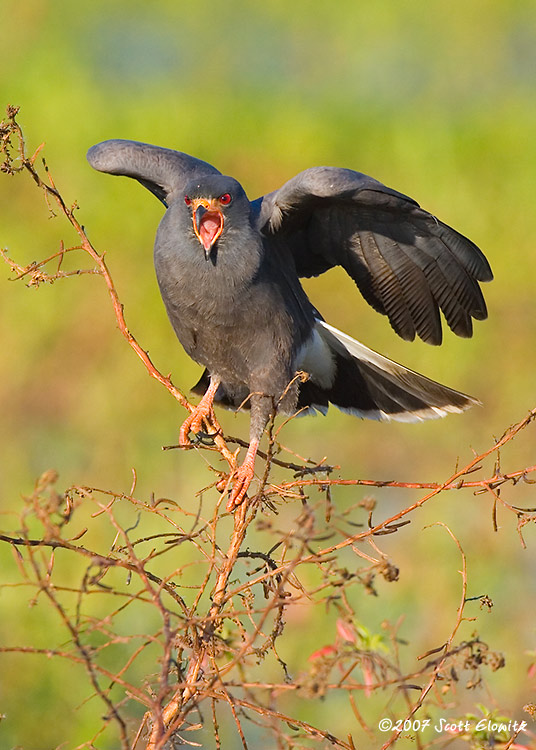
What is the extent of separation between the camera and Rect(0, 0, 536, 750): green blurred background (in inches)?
242

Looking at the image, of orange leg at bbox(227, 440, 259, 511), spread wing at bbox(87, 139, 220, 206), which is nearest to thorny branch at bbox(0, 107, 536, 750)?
orange leg at bbox(227, 440, 259, 511)

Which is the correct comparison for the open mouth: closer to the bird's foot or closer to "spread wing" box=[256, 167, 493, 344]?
"spread wing" box=[256, 167, 493, 344]

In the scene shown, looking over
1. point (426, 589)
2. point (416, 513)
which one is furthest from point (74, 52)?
point (426, 589)

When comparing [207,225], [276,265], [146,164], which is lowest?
[207,225]

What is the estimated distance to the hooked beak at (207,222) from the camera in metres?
4.48

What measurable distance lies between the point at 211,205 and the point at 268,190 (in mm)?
4998

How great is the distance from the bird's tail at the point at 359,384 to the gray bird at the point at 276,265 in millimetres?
23

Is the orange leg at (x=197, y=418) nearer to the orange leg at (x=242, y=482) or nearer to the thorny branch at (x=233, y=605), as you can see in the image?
the thorny branch at (x=233, y=605)

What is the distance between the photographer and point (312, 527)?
7.97 feet

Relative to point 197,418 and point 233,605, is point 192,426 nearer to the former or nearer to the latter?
point 197,418

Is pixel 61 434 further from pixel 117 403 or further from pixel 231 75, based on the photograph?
pixel 231 75

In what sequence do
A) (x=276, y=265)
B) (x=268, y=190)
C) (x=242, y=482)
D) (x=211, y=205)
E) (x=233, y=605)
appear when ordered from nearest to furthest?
(x=233, y=605), (x=242, y=482), (x=211, y=205), (x=276, y=265), (x=268, y=190)

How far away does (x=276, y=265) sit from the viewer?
4816mm

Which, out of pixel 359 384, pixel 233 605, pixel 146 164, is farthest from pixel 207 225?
pixel 233 605
